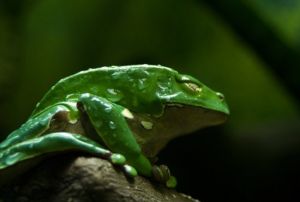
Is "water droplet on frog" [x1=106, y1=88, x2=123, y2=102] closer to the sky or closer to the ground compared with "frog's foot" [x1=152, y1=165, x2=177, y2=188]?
closer to the sky

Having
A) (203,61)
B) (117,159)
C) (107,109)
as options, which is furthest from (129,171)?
(203,61)

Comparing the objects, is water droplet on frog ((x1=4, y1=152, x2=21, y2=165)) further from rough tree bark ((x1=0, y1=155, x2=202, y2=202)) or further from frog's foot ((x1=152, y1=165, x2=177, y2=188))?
frog's foot ((x1=152, y1=165, x2=177, y2=188))

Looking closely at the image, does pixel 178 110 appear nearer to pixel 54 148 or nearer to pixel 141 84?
pixel 141 84

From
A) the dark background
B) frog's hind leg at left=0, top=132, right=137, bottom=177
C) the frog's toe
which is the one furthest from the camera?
the dark background

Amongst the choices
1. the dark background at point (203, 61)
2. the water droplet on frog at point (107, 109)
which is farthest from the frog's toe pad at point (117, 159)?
the dark background at point (203, 61)

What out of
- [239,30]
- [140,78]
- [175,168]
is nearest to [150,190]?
[140,78]

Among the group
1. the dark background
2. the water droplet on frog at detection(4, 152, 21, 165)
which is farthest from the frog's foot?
the dark background

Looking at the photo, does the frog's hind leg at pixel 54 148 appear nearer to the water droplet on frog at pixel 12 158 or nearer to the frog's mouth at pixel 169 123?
the water droplet on frog at pixel 12 158
